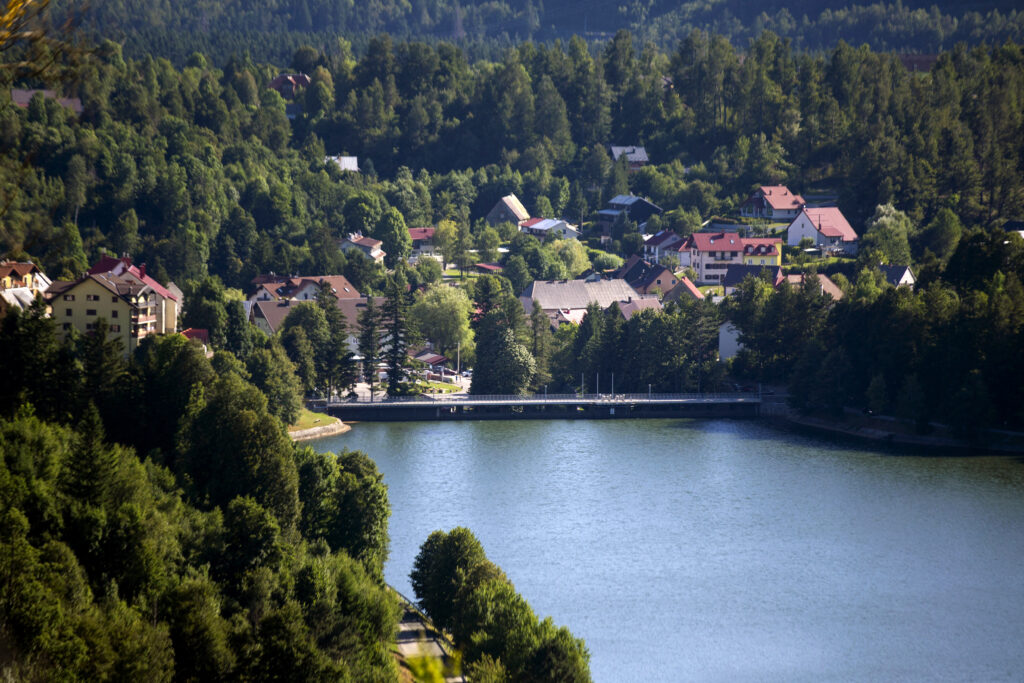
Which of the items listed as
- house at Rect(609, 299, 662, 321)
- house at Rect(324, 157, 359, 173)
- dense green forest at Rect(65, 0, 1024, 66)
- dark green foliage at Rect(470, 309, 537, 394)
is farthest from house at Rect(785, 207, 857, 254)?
dense green forest at Rect(65, 0, 1024, 66)

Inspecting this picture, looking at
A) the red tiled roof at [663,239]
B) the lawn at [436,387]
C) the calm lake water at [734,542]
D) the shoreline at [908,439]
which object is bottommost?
the calm lake water at [734,542]

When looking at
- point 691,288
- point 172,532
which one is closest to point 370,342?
point 691,288

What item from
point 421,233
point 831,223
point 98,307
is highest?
point 421,233

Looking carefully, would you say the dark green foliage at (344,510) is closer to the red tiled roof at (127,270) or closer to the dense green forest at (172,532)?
the dense green forest at (172,532)

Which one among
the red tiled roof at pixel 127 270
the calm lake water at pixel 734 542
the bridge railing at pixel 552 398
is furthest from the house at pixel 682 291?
the red tiled roof at pixel 127 270

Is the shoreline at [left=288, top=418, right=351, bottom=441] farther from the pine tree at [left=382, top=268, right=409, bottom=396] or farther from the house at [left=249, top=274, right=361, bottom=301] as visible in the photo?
the house at [left=249, top=274, right=361, bottom=301]

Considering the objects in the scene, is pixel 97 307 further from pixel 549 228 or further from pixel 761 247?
pixel 549 228
